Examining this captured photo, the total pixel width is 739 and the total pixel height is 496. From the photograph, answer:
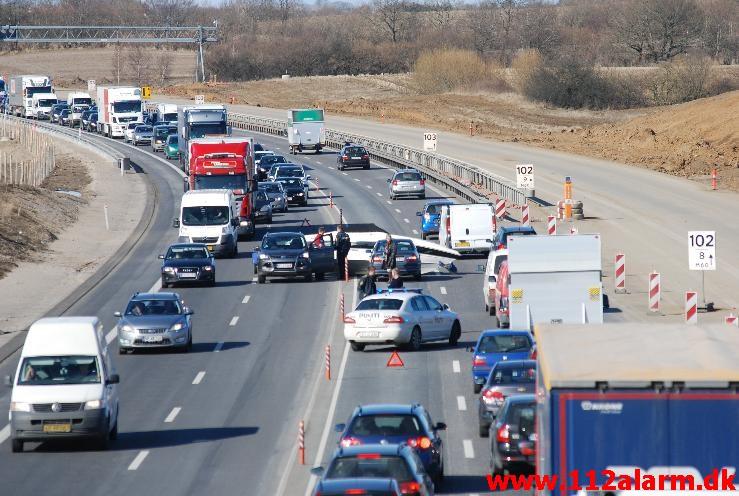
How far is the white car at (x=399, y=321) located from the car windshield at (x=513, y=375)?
373 inches

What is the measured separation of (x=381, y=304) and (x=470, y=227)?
17102 mm

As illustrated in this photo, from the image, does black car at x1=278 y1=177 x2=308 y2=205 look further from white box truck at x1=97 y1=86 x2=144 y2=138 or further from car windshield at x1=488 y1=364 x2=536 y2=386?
car windshield at x1=488 y1=364 x2=536 y2=386

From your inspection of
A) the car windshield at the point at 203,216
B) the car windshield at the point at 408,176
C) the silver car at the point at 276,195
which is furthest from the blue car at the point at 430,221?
the car windshield at the point at 408,176

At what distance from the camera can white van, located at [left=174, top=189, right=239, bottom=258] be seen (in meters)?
52.1

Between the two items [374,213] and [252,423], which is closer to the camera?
[252,423]

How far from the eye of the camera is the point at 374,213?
65.7 metres

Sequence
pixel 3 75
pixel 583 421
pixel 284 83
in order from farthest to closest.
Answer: pixel 3 75, pixel 284 83, pixel 583 421

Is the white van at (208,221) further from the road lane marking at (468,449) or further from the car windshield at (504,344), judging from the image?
the road lane marking at (468,449)

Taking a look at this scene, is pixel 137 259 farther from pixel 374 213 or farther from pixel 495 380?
pixel 495 380

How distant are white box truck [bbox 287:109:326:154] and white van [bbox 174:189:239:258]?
4153cm

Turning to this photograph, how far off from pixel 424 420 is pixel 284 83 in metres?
132

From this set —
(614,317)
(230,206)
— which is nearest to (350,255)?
(230,206)

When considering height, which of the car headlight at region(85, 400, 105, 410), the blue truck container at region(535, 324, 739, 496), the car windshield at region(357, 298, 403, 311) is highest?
the blue truck container at region(535, 324, 739, 496)

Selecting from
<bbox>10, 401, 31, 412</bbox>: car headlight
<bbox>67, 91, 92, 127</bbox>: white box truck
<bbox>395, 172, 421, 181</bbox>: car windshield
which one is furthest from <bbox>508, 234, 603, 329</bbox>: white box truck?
<bbox>67, 91, 92, 127</bbox>: white box truck
